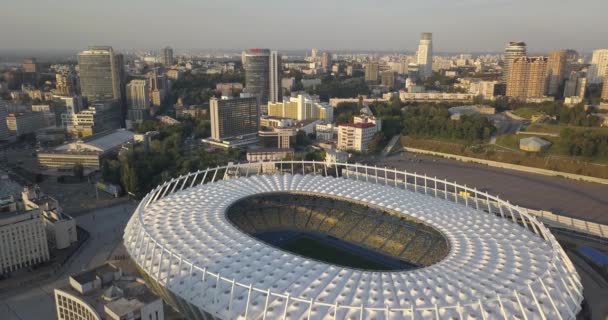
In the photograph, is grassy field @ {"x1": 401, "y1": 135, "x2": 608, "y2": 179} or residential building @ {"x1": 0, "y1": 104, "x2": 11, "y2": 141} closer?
grassy field @ {"x1": 401, "y1": 135, "x2": 608, "y2": 179}

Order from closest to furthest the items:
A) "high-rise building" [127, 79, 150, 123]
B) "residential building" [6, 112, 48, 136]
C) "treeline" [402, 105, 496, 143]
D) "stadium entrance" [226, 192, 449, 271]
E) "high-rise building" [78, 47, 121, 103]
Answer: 1. "stadium entrance" [226, 192, 449, 271]
2. "treeline" [402, 105, 496, 143]
3. "residential building" [6, 112, 48, 136]
4. "high-rise building" [127, 79, 150, 123]
5. "high-rise building" [78, 47, 121, 103]

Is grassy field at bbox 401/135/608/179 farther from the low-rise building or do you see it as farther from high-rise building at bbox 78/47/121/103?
high-rise building at bbox 78/47/121/103

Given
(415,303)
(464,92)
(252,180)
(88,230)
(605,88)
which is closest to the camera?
(415,303)

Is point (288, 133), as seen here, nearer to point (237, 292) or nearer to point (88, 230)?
point (88, 230)

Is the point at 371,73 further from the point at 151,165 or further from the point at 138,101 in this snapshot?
the point at 151,165

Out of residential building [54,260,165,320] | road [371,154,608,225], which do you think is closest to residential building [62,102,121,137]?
road [371,154,608,225]

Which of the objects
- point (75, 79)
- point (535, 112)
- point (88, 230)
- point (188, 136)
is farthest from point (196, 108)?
point (535, 112)

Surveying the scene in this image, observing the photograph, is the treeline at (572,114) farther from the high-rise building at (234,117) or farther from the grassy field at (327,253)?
the grassy field at (327,253)

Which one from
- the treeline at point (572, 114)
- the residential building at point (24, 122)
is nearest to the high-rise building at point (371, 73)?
the treeline at point (572, 114)
